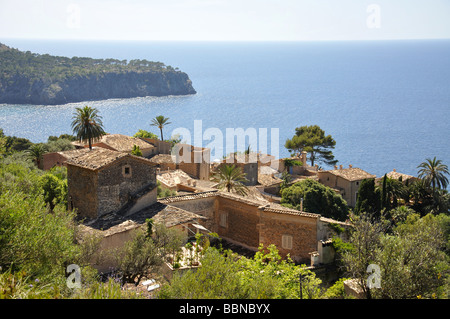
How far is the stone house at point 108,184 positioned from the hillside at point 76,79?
126 metres

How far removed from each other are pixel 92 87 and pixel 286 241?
463 feet

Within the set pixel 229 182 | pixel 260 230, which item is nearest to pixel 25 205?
pixel 260 230

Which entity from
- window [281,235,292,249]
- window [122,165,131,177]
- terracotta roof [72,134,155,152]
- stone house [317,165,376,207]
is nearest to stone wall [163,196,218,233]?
window [122,165,131,177]

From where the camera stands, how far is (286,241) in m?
17.6

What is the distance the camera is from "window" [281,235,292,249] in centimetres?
1751

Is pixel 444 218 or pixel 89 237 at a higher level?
pixel 89 237

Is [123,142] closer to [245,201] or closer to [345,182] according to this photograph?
[345,182]

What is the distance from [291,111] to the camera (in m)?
140

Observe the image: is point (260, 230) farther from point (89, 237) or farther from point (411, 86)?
point (411, 86)

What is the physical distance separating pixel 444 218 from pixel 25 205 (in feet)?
97.1

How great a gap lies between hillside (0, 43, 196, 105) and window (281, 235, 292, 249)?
129288mm

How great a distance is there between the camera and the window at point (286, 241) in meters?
17.5
